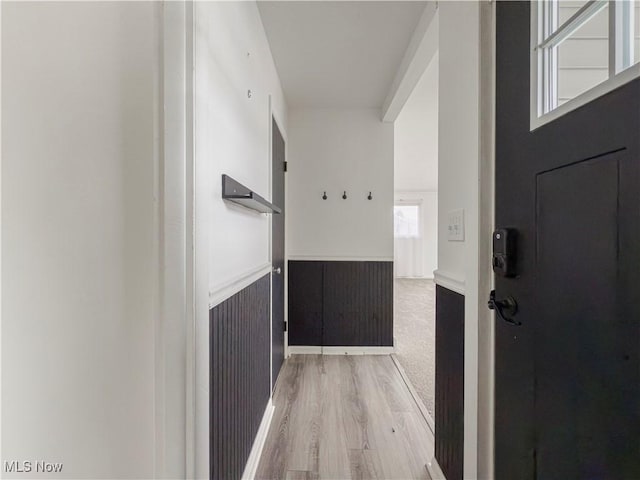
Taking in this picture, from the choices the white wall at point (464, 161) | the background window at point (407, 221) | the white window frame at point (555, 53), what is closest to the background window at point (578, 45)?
the white window frame at point (555, 53)

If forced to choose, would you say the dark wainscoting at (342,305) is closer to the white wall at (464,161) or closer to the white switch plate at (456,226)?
the white wall at (464,161)

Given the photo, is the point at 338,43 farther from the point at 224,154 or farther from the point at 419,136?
the point at 419,136

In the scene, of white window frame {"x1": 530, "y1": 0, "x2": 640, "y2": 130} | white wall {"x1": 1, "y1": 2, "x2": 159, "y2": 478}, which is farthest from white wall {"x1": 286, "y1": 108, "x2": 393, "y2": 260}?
white wall {"x1": 1, "y1": 2, "x2": 159, "y2": 478}

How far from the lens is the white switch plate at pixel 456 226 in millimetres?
1159

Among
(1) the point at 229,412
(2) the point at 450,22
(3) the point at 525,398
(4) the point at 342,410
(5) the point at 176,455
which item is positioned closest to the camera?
(5) the point at 176,455

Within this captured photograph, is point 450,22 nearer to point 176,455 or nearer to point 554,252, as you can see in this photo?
point 554,252

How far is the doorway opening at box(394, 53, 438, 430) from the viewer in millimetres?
2592

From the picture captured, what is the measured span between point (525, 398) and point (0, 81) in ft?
4.93

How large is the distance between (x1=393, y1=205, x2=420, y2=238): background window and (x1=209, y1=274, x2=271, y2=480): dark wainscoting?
6.76 m

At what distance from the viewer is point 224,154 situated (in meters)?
1.10

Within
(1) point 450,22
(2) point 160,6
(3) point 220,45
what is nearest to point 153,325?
(2) point 160,6

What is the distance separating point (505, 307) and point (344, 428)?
4.49 ft

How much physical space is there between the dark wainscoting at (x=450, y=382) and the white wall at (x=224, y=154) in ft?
3.06

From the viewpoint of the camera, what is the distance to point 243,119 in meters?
1.38
